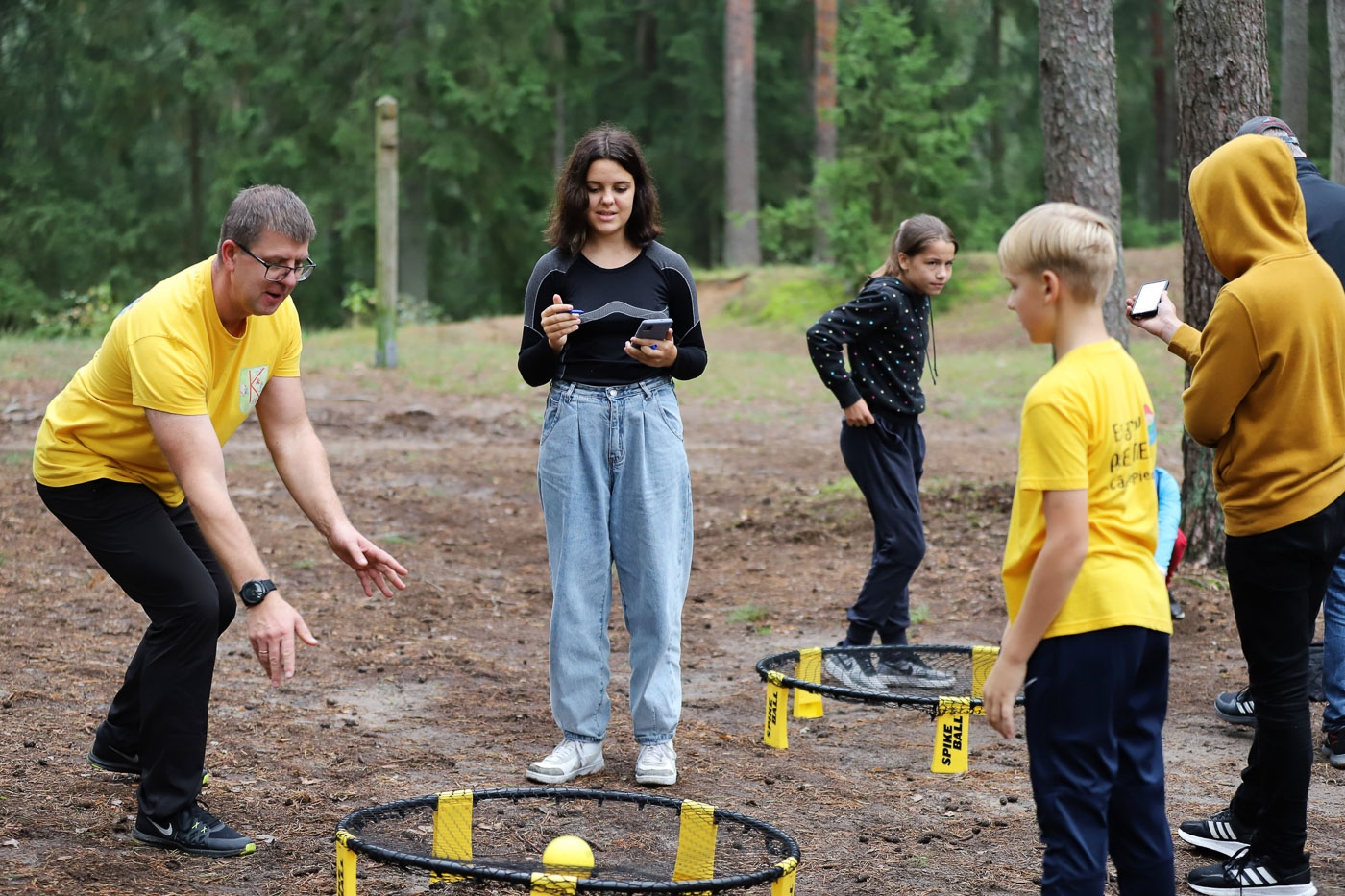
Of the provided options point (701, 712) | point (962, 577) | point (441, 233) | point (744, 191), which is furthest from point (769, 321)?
point (701, 712)

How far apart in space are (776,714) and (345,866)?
7.40 ft

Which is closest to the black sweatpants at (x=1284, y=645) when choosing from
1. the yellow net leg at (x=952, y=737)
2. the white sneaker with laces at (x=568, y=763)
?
the yellow net leg at (x=952, y=737)

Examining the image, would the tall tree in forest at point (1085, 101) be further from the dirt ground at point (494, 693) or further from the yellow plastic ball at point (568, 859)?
the yellow plastic ball at point (568, 859)

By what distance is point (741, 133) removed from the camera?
29906 millimetres

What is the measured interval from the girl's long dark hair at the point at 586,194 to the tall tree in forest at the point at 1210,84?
3.51 m

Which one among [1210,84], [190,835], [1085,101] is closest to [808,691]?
[190,835]

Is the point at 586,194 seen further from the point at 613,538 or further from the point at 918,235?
the point at 918,235

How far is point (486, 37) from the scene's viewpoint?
2986 cm

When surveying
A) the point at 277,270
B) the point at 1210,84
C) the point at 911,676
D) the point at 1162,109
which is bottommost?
the point at 911,676

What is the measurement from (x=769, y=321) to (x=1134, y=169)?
1794 cm

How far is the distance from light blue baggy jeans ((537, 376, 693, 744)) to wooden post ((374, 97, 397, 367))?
11.7 meters

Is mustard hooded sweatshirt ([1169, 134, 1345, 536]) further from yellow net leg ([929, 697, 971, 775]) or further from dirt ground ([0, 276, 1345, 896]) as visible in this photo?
yellow net leg ([929, 697, 971, 775])

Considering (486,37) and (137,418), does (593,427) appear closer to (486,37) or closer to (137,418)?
(137,418)

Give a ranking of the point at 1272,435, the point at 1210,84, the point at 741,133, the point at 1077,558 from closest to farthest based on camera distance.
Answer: the point at 1077,558, the point at 1272,435, the point at 1210,84, the point at 741,133
